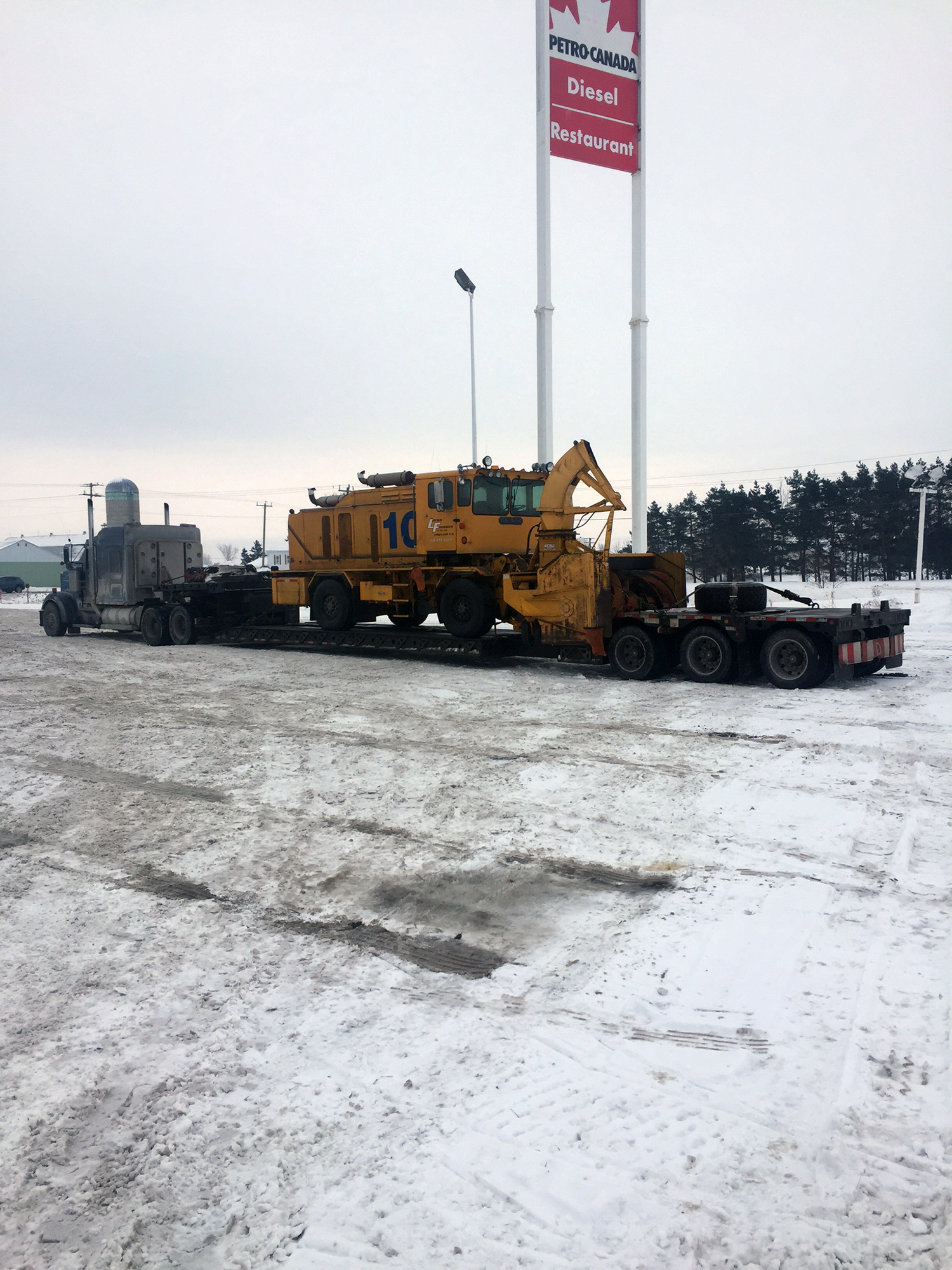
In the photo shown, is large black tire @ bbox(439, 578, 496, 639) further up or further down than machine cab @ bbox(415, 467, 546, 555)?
further down

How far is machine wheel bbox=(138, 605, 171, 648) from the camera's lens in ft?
66.7

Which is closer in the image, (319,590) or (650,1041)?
(650,1041)

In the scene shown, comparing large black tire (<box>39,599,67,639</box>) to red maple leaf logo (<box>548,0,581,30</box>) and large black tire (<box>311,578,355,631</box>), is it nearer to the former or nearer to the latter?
large black tire (<box>311,578,355,631</box>)

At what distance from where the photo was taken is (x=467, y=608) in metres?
15.3

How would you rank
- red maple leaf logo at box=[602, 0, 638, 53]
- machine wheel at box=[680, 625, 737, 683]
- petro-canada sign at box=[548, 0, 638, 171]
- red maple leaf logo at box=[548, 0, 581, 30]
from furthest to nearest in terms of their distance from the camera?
red maple leaf logo at box=[602, 0, 638, 53] → petro-canada sign at box=[548, 0, 638, 171] → red maple leaf logo at box=[548, 0, 581, 30] → machine wheel at box=[680, 625, 737, 683]

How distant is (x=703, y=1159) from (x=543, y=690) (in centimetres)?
955

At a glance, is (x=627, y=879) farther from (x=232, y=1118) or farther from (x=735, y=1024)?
(x=232, y=1118)

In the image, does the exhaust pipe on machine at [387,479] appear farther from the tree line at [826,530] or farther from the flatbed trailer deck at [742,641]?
the tree line at [826,530]

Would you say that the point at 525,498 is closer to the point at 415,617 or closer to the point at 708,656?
the point at 415,617

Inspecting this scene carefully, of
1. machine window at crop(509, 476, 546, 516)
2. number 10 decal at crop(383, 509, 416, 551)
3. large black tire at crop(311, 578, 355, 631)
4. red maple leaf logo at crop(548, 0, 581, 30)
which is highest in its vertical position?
red maple leaf logo at crop(548, 0, 581, 30)

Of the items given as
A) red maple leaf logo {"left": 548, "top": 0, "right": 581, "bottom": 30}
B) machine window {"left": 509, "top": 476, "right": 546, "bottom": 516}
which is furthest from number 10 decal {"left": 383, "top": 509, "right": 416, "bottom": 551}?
red maple leaf logo {"left": 548, "top": 0, "right": 581, "bottom": 30}

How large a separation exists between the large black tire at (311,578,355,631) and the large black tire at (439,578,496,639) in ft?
8.18

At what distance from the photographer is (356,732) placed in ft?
31.0

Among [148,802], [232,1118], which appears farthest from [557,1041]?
[148,802]
